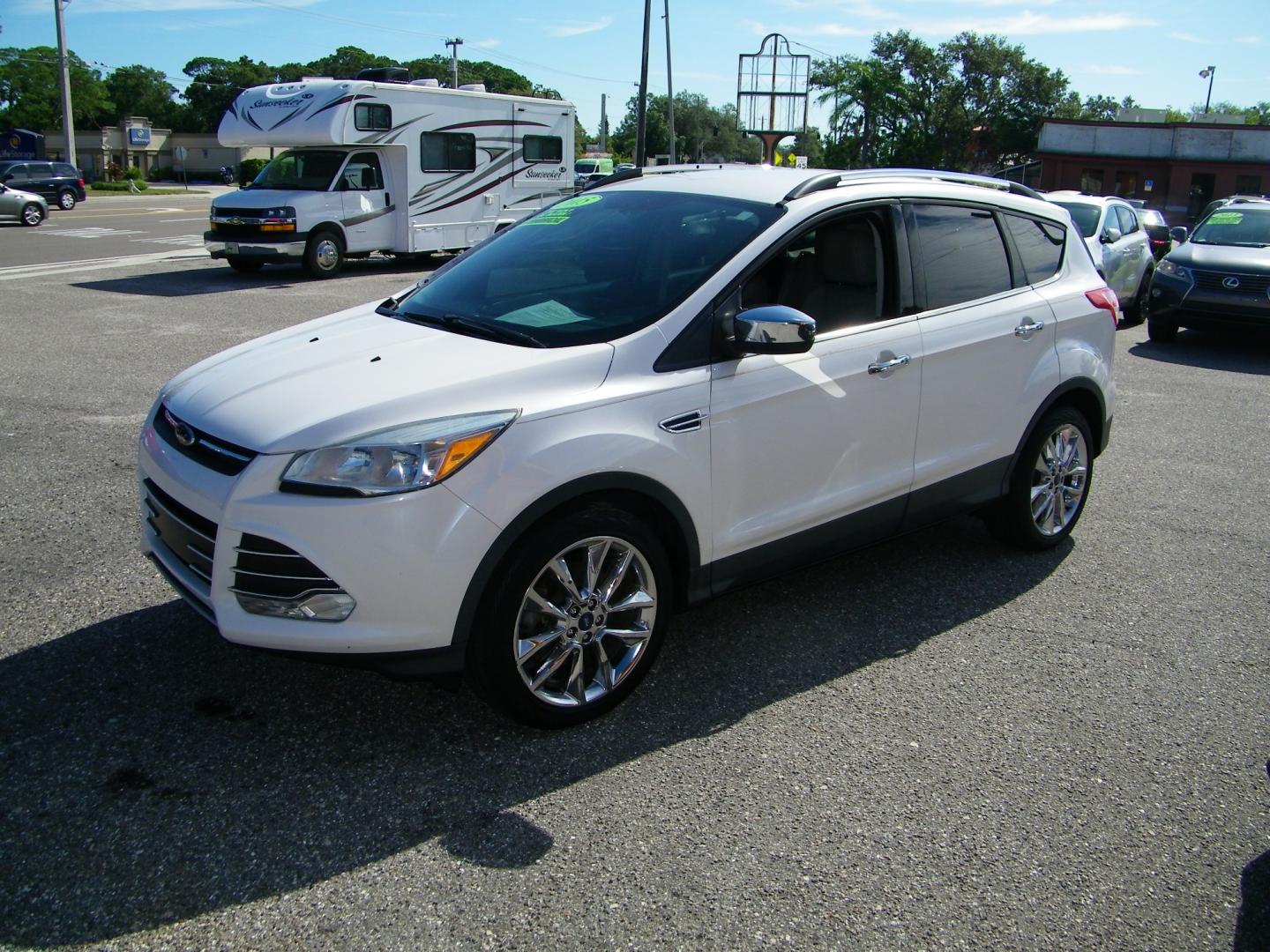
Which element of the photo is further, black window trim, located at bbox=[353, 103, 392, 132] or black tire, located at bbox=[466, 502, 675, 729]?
black window trim, located at bbox=[353, 103, 392, 132]

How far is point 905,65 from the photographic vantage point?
255 ft

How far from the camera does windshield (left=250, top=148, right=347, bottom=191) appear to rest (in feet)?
55.6

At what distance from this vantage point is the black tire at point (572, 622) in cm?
325

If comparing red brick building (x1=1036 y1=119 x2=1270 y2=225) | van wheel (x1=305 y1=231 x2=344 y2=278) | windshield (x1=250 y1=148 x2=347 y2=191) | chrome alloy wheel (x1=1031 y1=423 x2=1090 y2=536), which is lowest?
chrome alloy wheel (x1=1031 y1=423 x2=1090 y2=536)

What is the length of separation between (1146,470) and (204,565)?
601 centimetres

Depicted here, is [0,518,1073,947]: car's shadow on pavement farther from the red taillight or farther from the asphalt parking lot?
the red taillight

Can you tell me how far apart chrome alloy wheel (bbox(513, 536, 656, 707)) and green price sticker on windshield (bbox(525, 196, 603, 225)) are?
1.85 metres

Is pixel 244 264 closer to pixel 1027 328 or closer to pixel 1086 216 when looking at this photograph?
pixel 1086 216

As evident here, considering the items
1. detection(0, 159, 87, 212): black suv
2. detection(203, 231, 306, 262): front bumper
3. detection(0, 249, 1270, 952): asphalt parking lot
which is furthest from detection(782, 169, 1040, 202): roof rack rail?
detection(0, 159, 87, 212): black suv

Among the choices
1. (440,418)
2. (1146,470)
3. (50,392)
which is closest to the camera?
(440,418)

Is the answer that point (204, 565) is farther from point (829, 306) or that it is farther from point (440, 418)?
point (829, 306)

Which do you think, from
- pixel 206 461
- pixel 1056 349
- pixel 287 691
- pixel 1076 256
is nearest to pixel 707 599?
pixel 287 691

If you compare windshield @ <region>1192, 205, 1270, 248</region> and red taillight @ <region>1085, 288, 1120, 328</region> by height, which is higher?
windshield @ <region>1192, 205, 1270, 248</region>

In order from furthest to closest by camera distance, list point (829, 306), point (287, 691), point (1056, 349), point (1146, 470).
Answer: point (1146, 470) < point (1056, 349) < point (829, 306) < point (287, 691)
